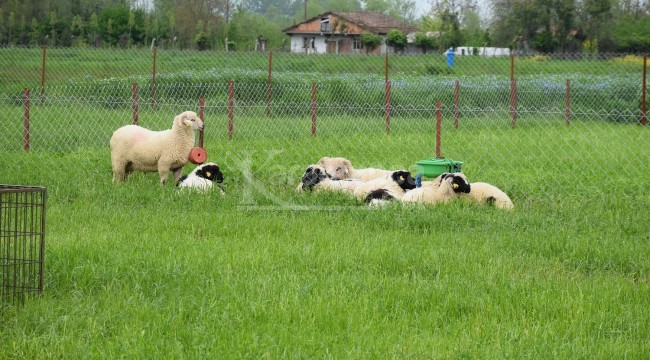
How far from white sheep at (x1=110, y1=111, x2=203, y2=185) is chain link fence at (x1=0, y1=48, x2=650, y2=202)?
3.36ft

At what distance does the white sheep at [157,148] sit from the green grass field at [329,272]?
232 mm

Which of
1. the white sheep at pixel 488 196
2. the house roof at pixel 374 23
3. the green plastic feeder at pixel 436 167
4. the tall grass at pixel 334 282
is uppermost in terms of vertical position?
the house roof at pixel 374 23

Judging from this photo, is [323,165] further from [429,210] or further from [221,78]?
[221,78]

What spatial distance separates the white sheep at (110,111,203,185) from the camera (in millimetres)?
11031

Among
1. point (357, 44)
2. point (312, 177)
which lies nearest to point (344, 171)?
point (312, 177)

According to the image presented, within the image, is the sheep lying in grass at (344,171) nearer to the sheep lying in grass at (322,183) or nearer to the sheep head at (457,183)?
the sheep lying in grass at (322,183)

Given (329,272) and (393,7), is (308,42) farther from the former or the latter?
(393,7)

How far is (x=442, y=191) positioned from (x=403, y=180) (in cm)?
60

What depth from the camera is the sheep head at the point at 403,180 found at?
9.90m

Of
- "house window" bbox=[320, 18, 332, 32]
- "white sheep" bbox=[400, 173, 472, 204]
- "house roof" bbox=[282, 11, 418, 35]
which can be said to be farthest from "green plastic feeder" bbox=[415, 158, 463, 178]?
"house window" bbox=[320, 18, 332, 32]

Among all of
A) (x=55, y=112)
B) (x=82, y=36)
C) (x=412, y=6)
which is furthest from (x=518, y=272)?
(x=412, y=6)

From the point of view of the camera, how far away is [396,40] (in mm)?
39594

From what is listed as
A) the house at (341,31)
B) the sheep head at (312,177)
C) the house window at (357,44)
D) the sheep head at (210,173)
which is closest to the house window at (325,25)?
the house at (341,31)

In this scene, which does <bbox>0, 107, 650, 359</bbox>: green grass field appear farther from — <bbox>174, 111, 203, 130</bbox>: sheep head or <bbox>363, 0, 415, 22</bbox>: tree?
<bbox>363, 0, 415, 22</bbox>: tree
